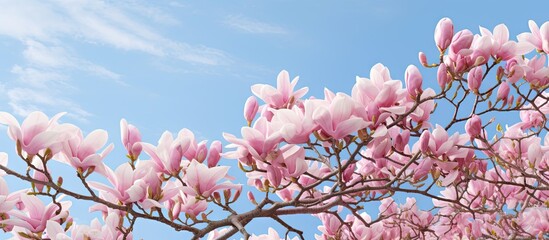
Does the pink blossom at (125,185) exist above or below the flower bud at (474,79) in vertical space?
below

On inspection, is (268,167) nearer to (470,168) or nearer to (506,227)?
(470,168)

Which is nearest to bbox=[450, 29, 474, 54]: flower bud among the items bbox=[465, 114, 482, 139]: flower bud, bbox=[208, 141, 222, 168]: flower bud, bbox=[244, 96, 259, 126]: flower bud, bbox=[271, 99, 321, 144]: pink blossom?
bbox=[465, 114, 482, 139]: flower bud

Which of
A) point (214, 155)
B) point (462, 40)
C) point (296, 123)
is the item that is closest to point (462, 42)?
point (462, 40)

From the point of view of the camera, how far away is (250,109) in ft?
7.81

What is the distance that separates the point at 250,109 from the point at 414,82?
0.61 metres

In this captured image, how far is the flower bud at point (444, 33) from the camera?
92.3 inches

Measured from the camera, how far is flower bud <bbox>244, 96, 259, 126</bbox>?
2.38m

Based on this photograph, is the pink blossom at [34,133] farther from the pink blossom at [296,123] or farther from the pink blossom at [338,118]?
the pink blossom at [338,118]

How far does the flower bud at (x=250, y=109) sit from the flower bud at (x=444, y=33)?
721 millimetres

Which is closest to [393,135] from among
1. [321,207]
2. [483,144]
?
[321,207]

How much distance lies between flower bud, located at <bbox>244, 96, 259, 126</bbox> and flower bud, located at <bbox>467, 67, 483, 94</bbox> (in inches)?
33.3

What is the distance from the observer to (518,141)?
3.06 meters

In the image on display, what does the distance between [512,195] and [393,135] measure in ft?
4.93

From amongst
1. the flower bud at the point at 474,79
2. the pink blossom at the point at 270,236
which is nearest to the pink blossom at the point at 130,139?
the pink blossom at the point at 270,236
